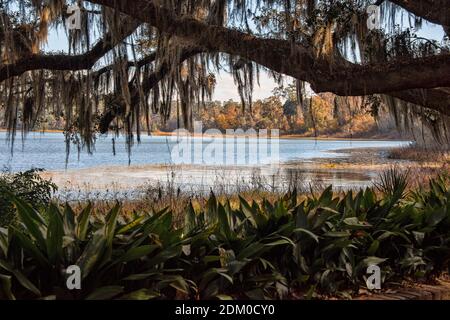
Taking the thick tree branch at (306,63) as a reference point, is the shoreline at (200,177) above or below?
below

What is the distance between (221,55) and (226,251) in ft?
15.5

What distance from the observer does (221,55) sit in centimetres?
742

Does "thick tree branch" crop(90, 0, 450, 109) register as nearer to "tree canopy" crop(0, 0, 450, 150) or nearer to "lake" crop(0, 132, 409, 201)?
"tree canopy" crop(0, 0, 450, 150)

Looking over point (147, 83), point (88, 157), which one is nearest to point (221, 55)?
point (147, 83)

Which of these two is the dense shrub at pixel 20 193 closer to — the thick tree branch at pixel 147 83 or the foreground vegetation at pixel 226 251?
the thick tree branch at pixel 147 83

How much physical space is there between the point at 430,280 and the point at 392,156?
111ft

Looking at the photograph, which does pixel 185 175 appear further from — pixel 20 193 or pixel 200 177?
pixel 20 193

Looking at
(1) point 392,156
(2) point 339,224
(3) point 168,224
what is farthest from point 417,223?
(1) point 392,156

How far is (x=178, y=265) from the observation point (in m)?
3.08

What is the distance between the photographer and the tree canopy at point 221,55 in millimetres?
5071

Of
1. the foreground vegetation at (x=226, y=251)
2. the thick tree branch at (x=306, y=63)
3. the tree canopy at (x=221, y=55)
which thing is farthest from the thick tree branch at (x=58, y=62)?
the foreground vegetation at (x=226, y=251)

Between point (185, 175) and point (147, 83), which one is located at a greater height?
point (147, 83)

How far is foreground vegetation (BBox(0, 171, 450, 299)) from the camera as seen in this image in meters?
2.84

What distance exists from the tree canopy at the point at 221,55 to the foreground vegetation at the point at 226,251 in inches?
59.1
